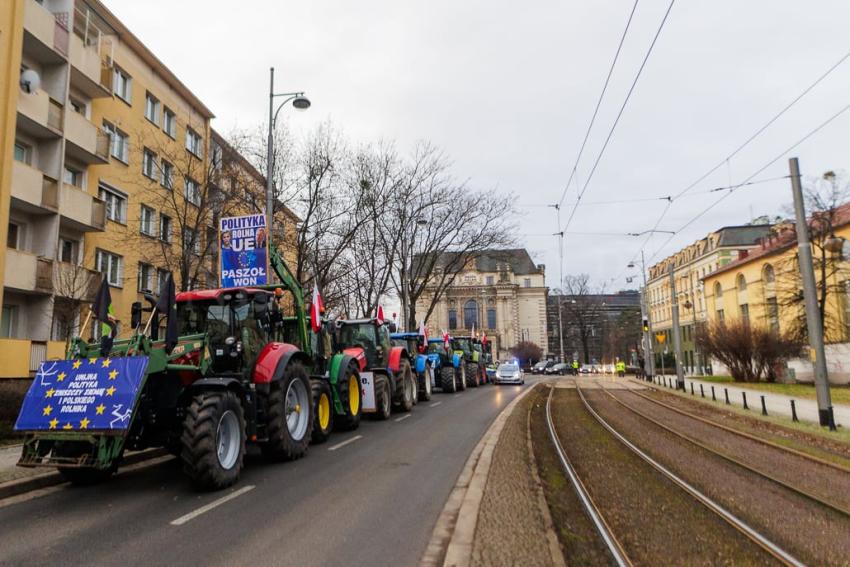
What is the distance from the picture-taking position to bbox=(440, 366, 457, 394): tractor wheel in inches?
970

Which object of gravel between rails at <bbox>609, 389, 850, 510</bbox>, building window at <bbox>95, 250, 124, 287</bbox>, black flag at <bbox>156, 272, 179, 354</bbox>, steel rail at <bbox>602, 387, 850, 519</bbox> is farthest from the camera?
building window at <bbox>95, 250, 124, 287</bbox>

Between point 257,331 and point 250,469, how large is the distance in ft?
7.01

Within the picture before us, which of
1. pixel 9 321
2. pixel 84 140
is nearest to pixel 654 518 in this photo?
pixel 9 321

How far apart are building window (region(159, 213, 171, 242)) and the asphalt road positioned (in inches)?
704

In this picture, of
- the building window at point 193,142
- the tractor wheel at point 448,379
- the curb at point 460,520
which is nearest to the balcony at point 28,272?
the building window at point 193,142

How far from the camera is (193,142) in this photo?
93.1 feet

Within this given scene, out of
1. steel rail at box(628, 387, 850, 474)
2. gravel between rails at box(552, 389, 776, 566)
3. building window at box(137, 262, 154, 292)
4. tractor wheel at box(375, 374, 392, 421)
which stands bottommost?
steel rail at box(628, 387, 850, 474)

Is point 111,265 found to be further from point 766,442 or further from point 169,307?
point 766,442

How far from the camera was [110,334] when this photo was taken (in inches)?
269

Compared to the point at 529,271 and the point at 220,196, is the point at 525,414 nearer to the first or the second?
the point at 220,196

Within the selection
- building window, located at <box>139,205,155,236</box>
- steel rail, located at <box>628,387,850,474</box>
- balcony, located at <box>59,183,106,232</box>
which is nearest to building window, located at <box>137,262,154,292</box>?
building window, located at <box>139,205,155,236</box>

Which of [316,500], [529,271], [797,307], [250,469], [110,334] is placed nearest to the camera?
[316,500]

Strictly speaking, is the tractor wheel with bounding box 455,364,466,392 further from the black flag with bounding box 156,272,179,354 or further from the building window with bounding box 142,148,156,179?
the black flag with bounding box 156,272,179,354

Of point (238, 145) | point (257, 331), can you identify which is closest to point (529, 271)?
point (238, 145)
